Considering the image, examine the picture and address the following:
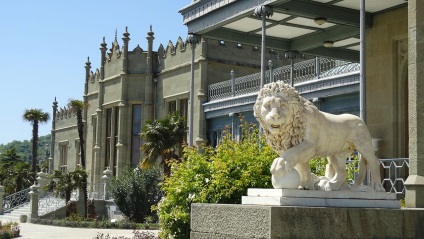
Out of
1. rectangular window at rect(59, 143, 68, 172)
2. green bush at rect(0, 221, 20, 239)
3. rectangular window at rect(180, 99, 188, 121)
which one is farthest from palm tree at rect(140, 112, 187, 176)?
rectangular window at rect(59, 143, 68, 172)

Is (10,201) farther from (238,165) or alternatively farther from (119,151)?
(238,165)

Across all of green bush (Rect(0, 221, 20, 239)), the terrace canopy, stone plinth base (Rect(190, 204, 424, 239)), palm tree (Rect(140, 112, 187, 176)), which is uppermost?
the terrace canopy

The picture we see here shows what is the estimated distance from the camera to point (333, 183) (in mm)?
7477

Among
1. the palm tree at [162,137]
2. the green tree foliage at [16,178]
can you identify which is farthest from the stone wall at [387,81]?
the green tree foliage at [16,178]

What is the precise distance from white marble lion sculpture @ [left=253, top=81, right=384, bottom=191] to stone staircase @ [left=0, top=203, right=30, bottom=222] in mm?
30839

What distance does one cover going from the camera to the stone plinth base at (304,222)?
265 inches

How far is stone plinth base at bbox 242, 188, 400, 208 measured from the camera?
22.9ft

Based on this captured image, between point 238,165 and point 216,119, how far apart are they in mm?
18374

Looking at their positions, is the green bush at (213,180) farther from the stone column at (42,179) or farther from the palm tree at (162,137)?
the stone column at (42,179)

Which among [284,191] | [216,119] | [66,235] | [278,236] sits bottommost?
[66,235]

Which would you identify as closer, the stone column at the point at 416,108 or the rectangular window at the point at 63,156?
the stone column at the point at 416,108

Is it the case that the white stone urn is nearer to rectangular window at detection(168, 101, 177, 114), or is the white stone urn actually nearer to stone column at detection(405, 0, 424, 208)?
rectangular window at detection(168, 101, 177, 114)

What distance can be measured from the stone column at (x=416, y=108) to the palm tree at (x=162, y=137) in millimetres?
19894

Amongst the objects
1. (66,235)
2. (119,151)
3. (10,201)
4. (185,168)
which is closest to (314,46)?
(185,168)
